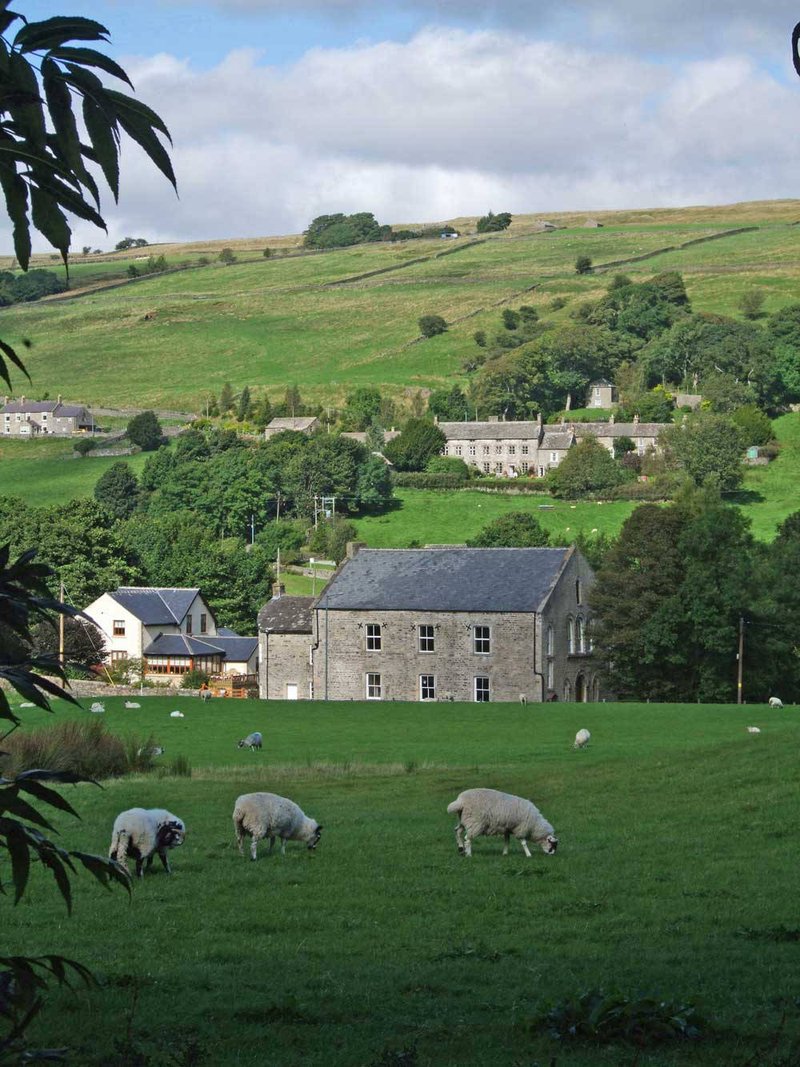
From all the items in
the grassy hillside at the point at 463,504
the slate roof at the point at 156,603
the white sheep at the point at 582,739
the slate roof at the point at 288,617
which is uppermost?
the grassy hillside at the point at 463,504

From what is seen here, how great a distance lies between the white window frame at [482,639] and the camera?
250 ft

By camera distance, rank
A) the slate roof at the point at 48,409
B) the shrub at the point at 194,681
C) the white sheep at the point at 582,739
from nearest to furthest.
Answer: the white sheep at the point at 582,739 < the shrub at the point at 194,681 < the slate roof at the point at 48,409

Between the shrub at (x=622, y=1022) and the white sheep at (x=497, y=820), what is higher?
the white sheep at (x=497, y=820)

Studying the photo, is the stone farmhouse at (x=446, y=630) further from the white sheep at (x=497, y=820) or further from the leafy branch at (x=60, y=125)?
the leafy branch at (x=60, y=125)

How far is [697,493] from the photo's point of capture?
127m

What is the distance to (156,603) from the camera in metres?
99.8

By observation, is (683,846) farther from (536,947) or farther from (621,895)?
(536,947)

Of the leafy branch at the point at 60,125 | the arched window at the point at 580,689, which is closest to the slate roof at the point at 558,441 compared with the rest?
the arched window at the point at 580,689

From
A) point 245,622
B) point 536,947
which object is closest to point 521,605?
point 245,622

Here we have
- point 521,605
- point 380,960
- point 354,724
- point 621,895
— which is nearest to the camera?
point 380,960

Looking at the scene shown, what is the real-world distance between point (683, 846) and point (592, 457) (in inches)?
4971

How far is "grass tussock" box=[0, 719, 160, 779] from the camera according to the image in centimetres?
3403

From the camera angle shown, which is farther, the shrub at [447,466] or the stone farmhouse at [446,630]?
the shrub at [447,466]

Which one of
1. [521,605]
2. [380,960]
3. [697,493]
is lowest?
[380,960]
